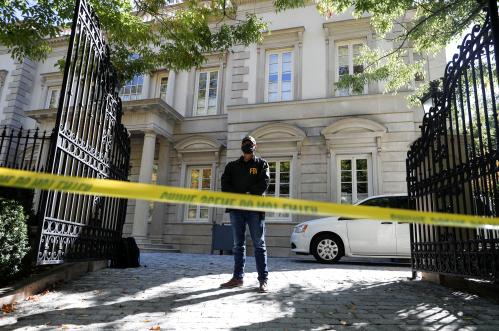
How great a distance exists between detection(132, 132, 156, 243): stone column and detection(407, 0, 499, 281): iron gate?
34.7 feet

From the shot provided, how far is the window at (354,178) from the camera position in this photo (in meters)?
13.0

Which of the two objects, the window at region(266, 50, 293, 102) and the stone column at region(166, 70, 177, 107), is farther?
the stone column at region(166, 70, 177, 107)

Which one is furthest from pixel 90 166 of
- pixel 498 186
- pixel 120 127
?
pixel 498 186

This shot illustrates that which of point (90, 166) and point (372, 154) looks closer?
point (90, 166)

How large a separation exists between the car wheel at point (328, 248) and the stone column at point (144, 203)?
7.16m

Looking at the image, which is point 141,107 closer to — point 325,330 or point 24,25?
point 24,25

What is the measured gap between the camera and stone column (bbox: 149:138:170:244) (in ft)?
50.5

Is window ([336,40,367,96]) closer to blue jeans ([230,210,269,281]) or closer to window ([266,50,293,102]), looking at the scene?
window ([266,50,293,102])

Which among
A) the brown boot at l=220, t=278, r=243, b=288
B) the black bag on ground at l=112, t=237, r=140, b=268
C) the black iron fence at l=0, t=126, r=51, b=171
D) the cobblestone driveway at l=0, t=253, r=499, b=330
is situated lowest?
the cobblestone driveway at l=0, t=253, r=499, b=330

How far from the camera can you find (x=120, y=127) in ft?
20.9

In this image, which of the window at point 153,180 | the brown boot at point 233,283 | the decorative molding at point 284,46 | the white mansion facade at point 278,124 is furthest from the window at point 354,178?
the brown boot at point 233,283

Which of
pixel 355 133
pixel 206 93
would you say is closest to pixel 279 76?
pixel 206 93

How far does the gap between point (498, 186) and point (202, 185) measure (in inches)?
503

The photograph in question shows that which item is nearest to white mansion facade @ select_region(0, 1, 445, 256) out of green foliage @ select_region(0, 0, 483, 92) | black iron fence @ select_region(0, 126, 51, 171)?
black iron fence @ select_region(0, 126, 51, 171)
